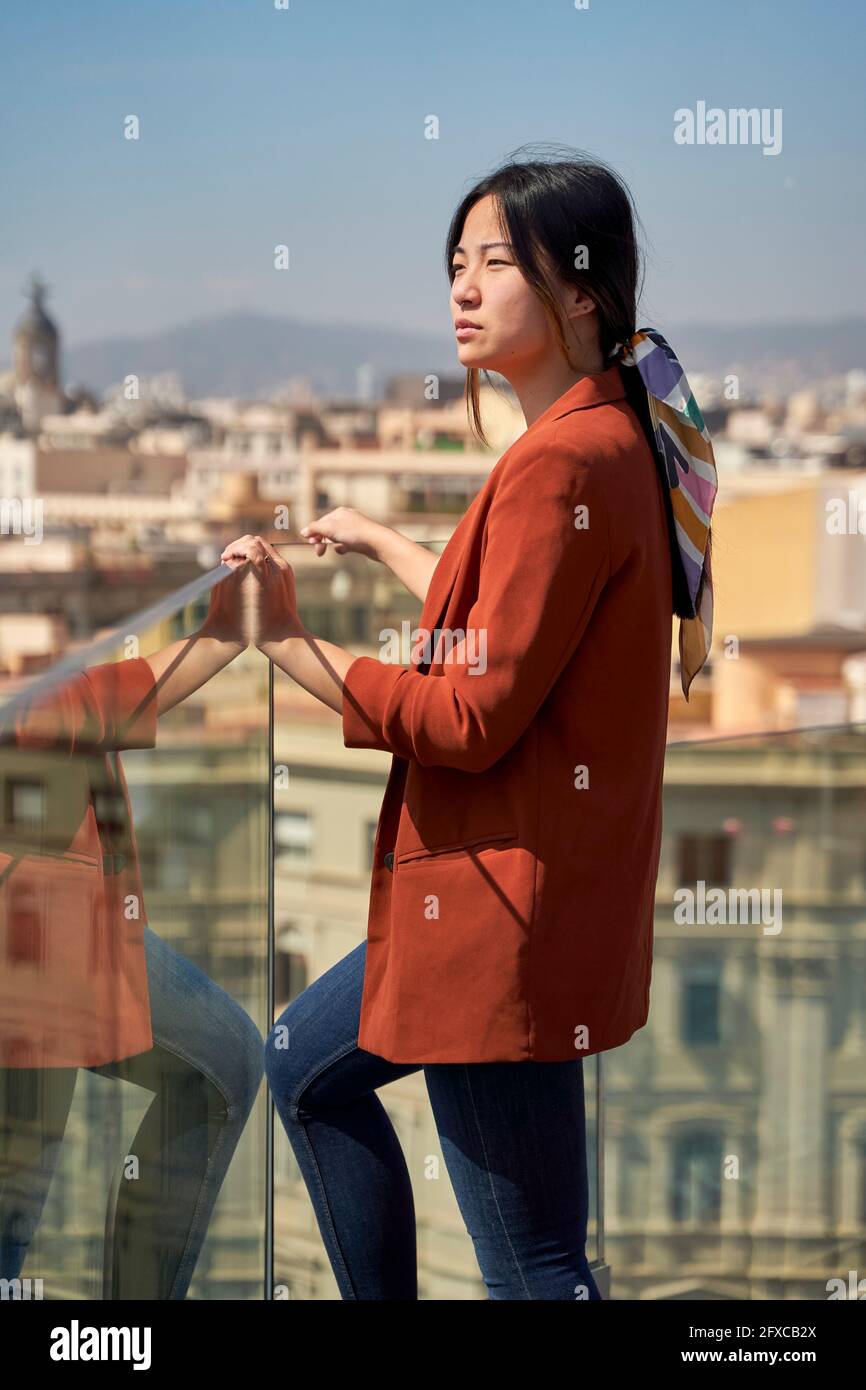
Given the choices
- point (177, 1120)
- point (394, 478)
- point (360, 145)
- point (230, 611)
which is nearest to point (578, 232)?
point (230, 611)

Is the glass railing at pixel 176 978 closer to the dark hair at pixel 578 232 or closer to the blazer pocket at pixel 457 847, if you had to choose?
the blazer pocket at pixel 457 847

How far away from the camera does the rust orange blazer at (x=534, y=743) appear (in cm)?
91

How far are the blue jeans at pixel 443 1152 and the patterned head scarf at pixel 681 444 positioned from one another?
0.30m

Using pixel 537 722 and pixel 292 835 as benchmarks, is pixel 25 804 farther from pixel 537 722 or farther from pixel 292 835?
pixel 292 835

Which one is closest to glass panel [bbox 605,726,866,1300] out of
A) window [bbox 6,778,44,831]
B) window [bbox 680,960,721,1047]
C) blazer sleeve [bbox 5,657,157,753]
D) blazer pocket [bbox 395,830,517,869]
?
window [bbox 680,960,721,1047]

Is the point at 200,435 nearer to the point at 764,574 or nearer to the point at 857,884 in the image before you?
the point at 764,574

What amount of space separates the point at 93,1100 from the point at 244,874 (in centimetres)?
49

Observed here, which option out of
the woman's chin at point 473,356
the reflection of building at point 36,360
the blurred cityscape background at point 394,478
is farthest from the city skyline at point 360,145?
the woman's chin at point 473,356

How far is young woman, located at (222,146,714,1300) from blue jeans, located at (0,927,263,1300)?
0.13 m

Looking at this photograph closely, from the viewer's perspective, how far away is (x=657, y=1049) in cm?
326

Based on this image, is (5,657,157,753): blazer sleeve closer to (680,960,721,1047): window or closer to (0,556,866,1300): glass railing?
(0,556,866,1300): glass railing

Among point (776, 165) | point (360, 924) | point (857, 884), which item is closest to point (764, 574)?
point (857, 884)

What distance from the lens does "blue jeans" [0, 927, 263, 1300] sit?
3.52ft

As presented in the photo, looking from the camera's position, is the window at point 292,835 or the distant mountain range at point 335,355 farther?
the distant mountain range at point 335,355
